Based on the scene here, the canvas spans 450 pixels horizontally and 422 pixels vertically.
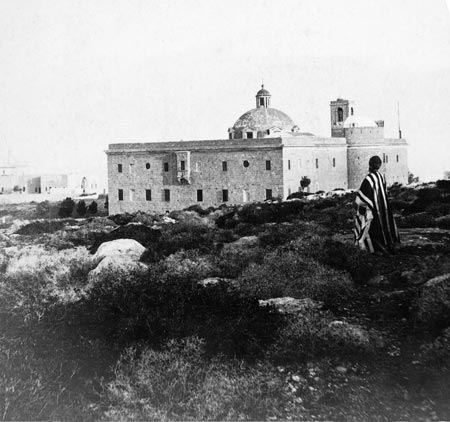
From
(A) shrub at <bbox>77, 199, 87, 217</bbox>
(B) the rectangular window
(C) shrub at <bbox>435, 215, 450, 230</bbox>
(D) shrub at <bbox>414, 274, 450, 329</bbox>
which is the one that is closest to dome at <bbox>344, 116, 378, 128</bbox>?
(B) the rectangular window

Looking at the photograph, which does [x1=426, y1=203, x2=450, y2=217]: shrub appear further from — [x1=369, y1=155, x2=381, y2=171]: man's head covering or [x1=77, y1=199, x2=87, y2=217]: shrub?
[x1=77, y1=199, x2=87, y2=217]: shrub

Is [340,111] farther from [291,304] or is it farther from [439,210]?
[291,304]

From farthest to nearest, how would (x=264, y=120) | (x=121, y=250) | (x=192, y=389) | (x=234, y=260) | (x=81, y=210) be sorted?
(x=81, y=210), (x=264, y=120), (x=121, y=250), (x=234, y=260), (x=192, y=389)

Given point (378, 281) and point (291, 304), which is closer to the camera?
point (291, 304)

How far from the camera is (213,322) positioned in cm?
650

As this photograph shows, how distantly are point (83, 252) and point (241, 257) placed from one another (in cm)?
398

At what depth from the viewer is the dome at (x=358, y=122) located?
45516 mm

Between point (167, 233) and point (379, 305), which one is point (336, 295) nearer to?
point (379, 305)

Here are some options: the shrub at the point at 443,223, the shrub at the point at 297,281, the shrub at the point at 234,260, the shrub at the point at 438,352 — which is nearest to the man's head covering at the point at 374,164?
the shrub at the point at 297,281

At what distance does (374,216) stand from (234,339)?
431cm

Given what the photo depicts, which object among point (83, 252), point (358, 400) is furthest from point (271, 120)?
point (358, 400)

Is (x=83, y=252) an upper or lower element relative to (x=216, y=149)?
lower

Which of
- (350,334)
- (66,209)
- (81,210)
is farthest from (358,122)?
(350,334)

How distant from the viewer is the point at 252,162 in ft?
127
